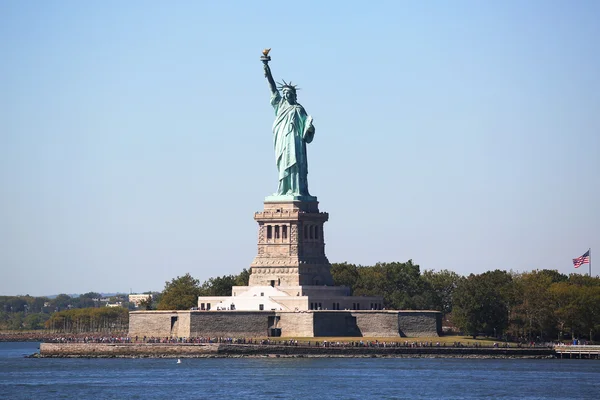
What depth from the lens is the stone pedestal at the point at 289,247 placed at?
4783 inches

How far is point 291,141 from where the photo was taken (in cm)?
12406

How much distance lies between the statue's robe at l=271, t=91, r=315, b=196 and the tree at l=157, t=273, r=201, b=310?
624 inches

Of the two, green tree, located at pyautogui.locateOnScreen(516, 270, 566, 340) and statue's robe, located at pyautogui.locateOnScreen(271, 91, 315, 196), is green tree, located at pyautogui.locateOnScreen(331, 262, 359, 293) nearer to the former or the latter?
statue's robe, located at pyautogui.locateOnScreen(271, 91, 315, 196)

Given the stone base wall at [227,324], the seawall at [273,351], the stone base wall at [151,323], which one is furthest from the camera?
the stone base wall at [151,323]

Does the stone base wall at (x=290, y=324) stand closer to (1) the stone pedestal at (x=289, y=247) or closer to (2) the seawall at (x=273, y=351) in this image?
(2) the seawall at (x=273, y=351)

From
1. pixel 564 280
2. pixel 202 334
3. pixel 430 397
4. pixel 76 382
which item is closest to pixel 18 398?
pixel 76 382

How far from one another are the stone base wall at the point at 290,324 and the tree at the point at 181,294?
14.5 metres

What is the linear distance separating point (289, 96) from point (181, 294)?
77.6ft

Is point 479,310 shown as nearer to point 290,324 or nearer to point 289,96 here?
point 290,324

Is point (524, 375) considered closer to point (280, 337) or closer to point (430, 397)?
point (430, 397)

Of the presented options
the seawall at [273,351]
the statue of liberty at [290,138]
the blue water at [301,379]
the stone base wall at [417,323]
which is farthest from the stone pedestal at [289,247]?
the blue water at [301,379]

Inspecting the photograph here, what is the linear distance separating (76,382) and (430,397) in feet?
75.5

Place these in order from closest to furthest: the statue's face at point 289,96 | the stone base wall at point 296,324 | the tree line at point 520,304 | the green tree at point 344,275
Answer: the stone base wall at point 296,324 < the tree line at point 520,304 < the statue's face at point 289,96 < the green tree at point 344,275

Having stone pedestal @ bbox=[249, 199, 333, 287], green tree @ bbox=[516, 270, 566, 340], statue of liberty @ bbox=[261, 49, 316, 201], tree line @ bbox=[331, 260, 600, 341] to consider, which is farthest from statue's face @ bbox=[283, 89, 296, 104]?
green tree @ bbox=[516, 270, 566, 340]
